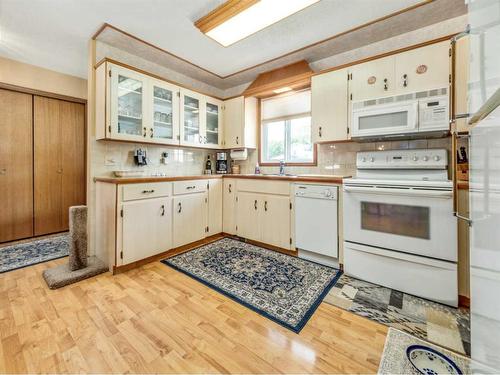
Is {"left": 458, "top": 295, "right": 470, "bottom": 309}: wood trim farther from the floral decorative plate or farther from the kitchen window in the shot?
the kitchen window

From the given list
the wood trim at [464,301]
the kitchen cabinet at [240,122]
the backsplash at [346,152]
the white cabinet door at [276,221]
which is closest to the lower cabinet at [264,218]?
the white cabinet door at [276,221]

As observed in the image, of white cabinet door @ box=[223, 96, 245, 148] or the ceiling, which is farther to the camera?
white cabinet door @ box=[223, 96, 245, 148]

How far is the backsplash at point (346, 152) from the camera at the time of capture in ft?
7.59

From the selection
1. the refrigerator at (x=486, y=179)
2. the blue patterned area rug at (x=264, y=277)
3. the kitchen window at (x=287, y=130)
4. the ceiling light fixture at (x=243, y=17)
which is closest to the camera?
the refrigerator at (x=486, y=179)

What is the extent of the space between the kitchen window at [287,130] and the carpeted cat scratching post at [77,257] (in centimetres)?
247

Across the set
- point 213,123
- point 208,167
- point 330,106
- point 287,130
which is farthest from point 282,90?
point 208,167

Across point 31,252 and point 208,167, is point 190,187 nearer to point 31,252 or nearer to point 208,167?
point 208,167

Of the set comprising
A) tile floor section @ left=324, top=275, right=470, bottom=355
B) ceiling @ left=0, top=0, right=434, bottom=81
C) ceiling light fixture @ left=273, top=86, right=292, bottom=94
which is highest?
ceiling @ left=0, top=0, right=434, bottom=81

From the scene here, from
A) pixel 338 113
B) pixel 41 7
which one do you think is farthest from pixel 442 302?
pixel 41 7

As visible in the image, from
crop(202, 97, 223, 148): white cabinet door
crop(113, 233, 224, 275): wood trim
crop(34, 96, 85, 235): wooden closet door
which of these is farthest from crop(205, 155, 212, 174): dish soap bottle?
crop(34, 96, 85, 235): wooden closet door

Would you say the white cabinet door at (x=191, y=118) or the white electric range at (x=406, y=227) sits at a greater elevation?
the white cabinet door at (x=191, y=118)

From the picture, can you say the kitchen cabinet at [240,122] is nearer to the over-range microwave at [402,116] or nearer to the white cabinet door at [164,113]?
the white cabinet door at [164,113]

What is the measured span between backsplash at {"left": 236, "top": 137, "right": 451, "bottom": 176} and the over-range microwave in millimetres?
206

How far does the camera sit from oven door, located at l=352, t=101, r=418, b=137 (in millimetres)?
2115
